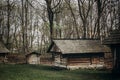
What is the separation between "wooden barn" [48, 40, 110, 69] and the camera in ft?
123

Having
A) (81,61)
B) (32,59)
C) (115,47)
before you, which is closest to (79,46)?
(81,61)

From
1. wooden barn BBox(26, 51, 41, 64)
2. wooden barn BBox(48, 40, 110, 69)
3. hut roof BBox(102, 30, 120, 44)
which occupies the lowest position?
wooden barn BBox(26, 51, 41, 64)

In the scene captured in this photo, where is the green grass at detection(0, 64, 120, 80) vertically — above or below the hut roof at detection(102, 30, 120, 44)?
below

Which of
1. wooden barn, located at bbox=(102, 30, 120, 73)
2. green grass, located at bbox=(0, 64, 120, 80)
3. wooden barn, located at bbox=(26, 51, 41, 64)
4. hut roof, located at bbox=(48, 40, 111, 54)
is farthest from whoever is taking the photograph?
wooden barn, located at bbox=(26, 51, 41, 64)

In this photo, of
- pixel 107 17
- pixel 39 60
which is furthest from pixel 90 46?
pixel 107 17

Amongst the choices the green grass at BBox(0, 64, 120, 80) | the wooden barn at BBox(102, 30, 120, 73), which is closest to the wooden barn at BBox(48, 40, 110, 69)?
the green grass at BBox(0, 64, 120, 80)

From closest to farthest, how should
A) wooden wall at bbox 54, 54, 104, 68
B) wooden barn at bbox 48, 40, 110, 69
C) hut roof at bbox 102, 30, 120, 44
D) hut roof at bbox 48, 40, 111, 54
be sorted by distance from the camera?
hut roof at bbox 102, 30, 120, 44 → hut roof at bbox 48, 40, 111, 54 → wooden barn at bbox 48, 40, 110, 69 → wooden wall at bbox 54, 54, 104, 68

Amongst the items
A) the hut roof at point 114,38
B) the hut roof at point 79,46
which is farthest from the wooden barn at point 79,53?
the hut roof at point 114,38

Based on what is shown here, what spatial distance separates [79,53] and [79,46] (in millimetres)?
1494

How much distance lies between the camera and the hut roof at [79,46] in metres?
37.4

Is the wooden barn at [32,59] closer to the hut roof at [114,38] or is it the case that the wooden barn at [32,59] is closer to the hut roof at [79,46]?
the hut roof at [79,46]

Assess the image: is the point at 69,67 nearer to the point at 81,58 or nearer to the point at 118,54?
the point at 81,58

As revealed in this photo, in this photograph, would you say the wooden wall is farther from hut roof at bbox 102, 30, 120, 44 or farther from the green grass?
hut roof at bbox 102, 30, 120, 44

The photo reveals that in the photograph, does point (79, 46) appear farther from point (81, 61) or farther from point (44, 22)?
point (44, 22)
